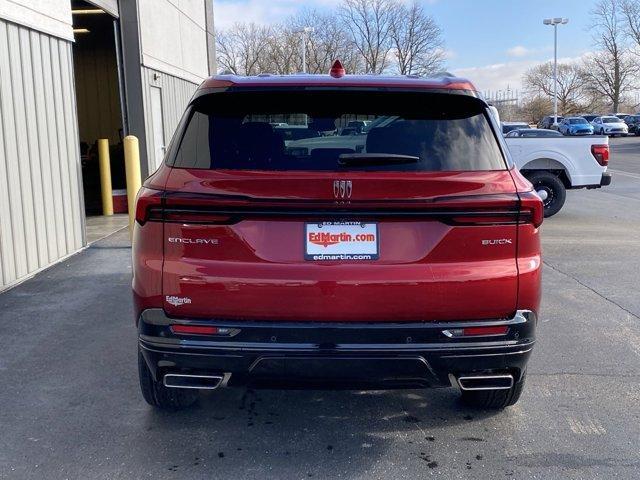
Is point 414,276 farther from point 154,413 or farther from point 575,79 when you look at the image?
point 575,79

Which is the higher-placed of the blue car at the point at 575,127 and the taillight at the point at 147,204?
the blue car at the point at 575,127

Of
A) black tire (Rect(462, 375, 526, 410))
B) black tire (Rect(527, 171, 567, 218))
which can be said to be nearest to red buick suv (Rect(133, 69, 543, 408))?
black tire (Rect(462, 375, 526, 410))

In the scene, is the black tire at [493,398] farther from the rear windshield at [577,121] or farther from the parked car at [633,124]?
the parked car at [633,124]

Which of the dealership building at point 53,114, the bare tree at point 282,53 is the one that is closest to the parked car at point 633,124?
the bare tree at point 282,53

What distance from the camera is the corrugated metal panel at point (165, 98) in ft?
44.0

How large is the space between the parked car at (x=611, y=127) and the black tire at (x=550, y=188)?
41280 mm

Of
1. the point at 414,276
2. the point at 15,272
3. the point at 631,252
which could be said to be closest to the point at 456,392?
the point at 414,276

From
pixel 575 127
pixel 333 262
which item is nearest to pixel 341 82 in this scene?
pixel 333 262

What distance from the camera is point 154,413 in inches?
162

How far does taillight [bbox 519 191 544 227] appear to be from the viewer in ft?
10.6

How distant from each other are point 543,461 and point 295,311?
4.93 feet

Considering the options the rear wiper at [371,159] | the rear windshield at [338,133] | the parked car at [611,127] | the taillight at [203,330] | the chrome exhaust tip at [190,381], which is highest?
the parked car at [611,127]

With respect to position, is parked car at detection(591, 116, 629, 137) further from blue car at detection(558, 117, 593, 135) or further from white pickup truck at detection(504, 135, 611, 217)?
white pickup truck at detection(504, 135, 611, 217)

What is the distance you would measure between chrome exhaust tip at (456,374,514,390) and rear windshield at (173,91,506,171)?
1.00m
